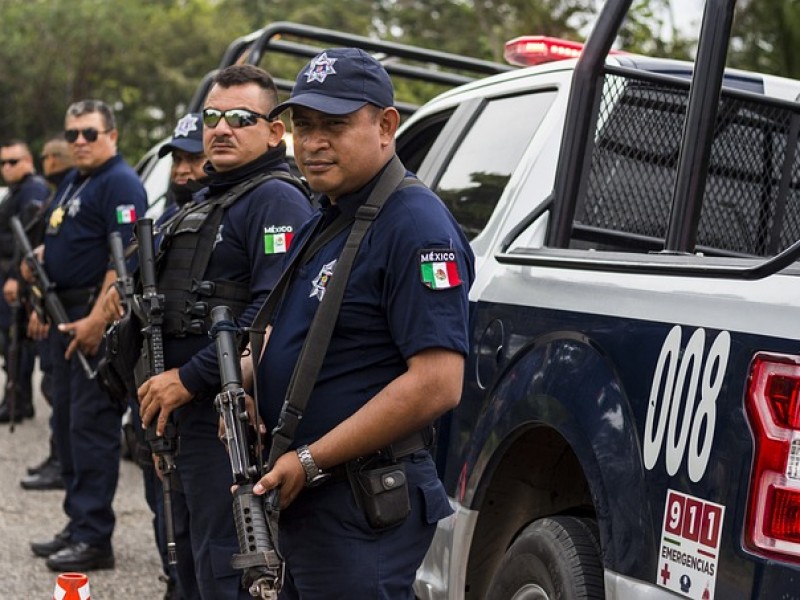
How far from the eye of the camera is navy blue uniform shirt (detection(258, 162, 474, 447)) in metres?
2.65

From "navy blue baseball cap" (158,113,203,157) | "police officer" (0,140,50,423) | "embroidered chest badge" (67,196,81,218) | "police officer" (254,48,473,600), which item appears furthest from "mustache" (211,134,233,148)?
"police officer" (0,140,50,423)

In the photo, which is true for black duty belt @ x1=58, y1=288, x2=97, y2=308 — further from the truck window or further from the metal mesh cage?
the metal mesh cage

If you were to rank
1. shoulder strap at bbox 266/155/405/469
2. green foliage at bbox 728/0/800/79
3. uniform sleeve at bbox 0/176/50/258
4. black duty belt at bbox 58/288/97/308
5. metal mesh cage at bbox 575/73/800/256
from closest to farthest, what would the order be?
shoulder strap at bbox 266/155/405/469 → metal mesh cage at bbox 575/73/800/256 → black duty belt at bbox 58/288/97/308 → uniform sleeve at bbox 0/176/50/258 → green foliage at bbox 728/0/800/79

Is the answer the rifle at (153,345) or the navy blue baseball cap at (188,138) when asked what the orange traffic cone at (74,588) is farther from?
the navy blue baseball cap at (188,138)

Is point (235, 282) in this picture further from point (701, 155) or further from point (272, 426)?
point (701, 155)

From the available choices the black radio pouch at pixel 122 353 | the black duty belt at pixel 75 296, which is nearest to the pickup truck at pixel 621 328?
the black radio pouch at pixel 122 353

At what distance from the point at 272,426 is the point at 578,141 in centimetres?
124

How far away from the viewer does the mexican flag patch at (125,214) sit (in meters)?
5.86

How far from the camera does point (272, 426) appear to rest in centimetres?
296

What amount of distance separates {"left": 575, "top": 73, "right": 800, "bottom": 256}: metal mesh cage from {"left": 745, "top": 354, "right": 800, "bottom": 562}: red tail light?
162 centimetres

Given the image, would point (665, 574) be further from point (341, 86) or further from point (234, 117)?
point (234, 117)

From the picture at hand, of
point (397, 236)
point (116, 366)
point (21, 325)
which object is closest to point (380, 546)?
point (397, 236)

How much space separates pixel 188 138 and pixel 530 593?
7.16ft

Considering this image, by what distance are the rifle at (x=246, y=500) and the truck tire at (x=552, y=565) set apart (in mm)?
696
